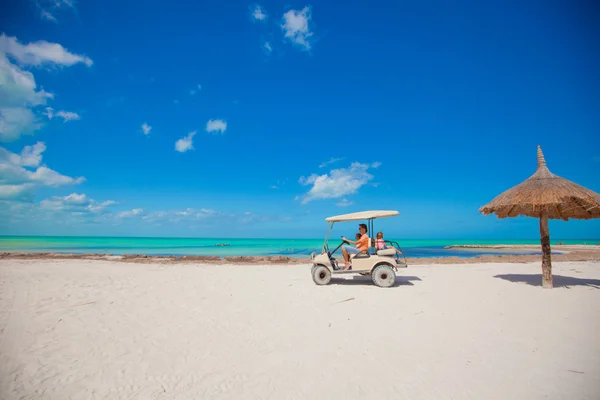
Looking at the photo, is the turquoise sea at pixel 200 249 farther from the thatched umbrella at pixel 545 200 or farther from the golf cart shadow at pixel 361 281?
the thatched umbrella at pixel 545 200

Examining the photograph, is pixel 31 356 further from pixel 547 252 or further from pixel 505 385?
pixel 547 252

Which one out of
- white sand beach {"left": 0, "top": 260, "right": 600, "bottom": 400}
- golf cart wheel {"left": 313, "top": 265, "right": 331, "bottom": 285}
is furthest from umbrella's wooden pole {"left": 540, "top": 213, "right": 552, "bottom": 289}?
golf cart wheel {"left": 313, "top": 265, "right": 331, "bottom": 285}

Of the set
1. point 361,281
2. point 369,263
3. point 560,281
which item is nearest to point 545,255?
point 560,281

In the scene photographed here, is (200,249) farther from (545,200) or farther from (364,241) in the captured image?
(545,200)

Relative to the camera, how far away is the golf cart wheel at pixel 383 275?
364 inches

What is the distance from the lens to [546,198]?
821 cm

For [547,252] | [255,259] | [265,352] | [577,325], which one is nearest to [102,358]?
[265,352]

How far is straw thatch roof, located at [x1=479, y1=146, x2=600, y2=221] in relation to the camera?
819cm

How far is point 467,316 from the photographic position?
6.00 metres

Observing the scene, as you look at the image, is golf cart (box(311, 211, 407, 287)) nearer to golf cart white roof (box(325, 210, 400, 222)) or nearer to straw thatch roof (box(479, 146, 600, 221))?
golf cart white roof (box(325, 210, 400, 222))

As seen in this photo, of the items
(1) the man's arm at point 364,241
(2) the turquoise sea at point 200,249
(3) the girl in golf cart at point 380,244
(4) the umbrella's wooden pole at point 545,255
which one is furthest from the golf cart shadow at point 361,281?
(2) the turquoise sea at point 200,249

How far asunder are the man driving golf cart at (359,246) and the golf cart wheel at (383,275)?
0.70m

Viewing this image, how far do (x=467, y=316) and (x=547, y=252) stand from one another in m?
4.68

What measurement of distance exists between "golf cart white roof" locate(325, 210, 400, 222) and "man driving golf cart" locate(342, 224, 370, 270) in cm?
29
